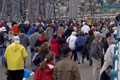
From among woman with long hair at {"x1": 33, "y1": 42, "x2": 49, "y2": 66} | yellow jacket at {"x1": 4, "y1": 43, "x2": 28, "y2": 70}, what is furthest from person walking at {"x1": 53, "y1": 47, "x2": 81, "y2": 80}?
yellow jacket at {"x1": 4, "y1": 43, "x2": 28, "y2": 70}

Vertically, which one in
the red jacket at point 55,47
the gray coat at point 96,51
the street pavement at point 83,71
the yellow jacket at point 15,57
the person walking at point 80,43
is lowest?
the street pavement at point 83,71

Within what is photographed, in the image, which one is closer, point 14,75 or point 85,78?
point 14,75

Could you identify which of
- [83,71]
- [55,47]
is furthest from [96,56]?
[83,71]

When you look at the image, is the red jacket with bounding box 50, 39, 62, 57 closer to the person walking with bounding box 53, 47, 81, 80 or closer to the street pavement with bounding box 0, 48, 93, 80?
the street pavement with bounding box 0, 48, 93, 80

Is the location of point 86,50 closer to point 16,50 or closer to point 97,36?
point 97,36

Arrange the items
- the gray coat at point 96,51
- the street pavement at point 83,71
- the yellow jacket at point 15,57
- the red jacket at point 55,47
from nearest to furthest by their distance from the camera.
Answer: the yellow jacket at point 15,57 < the gray coat at point 96,51 < the street pavement at point 83,71 < the red jacket at point 55,47

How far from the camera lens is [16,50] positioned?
10.8 meters

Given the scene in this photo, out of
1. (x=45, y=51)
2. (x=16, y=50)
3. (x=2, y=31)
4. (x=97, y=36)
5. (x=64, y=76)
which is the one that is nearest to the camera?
(x=64, y=76)

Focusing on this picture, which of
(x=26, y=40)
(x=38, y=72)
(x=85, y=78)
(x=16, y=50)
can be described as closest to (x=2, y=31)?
(x=26, y=40)

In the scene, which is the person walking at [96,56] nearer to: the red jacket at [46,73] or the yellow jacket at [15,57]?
the yellow jacket at [15,57]

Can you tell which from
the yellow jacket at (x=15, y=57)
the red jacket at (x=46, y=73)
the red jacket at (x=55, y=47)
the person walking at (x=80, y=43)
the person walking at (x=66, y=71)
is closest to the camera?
the person walking at (x=66, y=71)

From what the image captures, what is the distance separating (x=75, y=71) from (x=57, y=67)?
342mm

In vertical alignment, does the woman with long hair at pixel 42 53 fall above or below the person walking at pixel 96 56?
above

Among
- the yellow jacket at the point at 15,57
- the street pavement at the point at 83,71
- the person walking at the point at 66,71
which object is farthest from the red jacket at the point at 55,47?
the person walking at the point at 66,71
